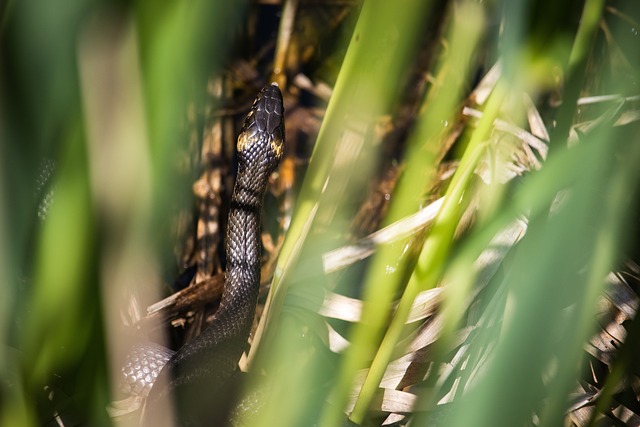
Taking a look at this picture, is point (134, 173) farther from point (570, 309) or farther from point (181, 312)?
point (181, 312)

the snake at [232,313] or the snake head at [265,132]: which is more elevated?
the snake head at [265,132]

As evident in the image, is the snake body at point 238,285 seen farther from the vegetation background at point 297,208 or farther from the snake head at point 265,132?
the vegetation background at point 297,208

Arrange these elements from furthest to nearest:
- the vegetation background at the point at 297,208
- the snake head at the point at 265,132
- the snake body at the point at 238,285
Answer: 1. the snake head at the point at 265,132
2. the snake body at the point at 238,285
3. the vegetation background at the point at 297,208

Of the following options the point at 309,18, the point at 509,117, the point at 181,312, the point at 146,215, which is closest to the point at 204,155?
the point at 181,312

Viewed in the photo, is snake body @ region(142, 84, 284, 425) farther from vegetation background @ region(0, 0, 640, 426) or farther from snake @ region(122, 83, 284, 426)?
vegetation background @ region(0, 0, 640, 426)

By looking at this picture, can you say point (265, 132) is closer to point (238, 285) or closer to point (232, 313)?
point (238, 285)

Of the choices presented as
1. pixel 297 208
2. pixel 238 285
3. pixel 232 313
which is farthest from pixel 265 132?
pixel 297 208

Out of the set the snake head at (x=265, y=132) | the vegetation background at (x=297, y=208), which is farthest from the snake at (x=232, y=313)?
the vegetation background at (x=297, y=208)
